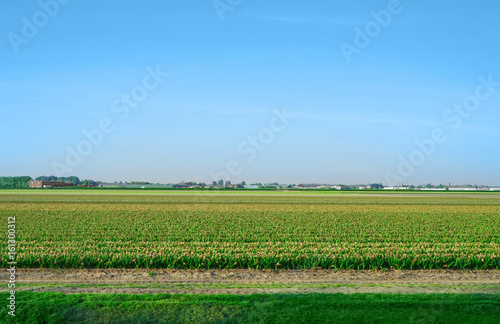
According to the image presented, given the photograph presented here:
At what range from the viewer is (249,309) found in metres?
9.54

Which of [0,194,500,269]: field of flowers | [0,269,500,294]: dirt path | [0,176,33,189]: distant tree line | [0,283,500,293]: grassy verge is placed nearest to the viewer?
[0,269,500,294]: dirt path

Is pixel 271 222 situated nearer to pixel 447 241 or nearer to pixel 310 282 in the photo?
pixel 447 241

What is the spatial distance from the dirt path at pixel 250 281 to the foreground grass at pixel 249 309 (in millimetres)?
1622

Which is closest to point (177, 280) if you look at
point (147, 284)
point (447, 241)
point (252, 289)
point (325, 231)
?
point (147, 284)

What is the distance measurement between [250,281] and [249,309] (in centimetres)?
459

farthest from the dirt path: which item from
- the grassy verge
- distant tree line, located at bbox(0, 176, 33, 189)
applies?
distant tree line, located at bbox(0, 176, 33, 189)

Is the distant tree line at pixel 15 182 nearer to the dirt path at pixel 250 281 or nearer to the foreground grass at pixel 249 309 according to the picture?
the dirt path at pixel 250 281

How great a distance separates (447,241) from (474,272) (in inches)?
236

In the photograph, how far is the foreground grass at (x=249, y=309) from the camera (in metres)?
8.98

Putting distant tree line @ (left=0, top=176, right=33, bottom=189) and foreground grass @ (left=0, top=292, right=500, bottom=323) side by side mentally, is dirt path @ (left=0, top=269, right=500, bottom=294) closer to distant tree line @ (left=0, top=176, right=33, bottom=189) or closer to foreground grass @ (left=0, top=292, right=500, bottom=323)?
foreground grass @ (left=0, top=292, right=500, bottom=323)

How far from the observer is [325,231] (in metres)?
25.1

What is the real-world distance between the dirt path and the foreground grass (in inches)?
63.8

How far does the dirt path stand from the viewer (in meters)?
12.4

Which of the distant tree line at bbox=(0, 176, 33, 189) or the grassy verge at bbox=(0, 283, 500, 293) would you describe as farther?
the distant tree line at bbox=(0, 176, 33, 189)
